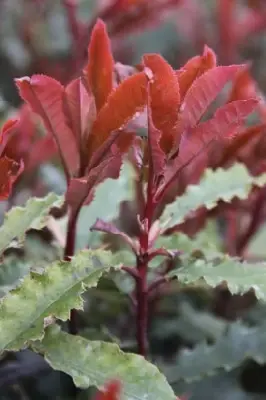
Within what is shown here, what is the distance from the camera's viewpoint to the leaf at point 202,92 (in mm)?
644

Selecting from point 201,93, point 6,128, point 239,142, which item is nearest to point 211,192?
point 239,142

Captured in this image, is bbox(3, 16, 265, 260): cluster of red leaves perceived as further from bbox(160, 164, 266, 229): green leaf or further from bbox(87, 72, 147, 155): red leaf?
bbox(160, 164, 266, 229): green leaf

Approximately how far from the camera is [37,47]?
67.7 inches

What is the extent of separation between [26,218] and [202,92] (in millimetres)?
231

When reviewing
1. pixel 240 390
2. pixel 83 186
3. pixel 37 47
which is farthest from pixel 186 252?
pixel 37 47

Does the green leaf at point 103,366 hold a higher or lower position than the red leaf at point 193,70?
lower

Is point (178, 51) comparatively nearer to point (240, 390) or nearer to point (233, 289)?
point (240, 390)

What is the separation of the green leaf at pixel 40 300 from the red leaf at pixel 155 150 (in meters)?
→ 0.12

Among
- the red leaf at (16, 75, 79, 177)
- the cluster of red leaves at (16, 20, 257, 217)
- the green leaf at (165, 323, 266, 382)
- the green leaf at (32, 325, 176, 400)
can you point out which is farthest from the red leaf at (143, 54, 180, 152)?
the green leaf at (165, 323, 266, 382)

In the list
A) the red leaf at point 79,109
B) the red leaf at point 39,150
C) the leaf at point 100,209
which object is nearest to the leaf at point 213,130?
the red leaf at point 79,109

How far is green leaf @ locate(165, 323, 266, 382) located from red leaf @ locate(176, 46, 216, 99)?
0.36 meters

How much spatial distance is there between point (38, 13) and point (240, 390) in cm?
123

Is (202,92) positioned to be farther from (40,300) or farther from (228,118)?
(40,300)

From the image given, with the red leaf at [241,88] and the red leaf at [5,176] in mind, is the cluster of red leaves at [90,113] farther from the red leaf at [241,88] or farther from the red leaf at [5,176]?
the red leaf at [241,88]
